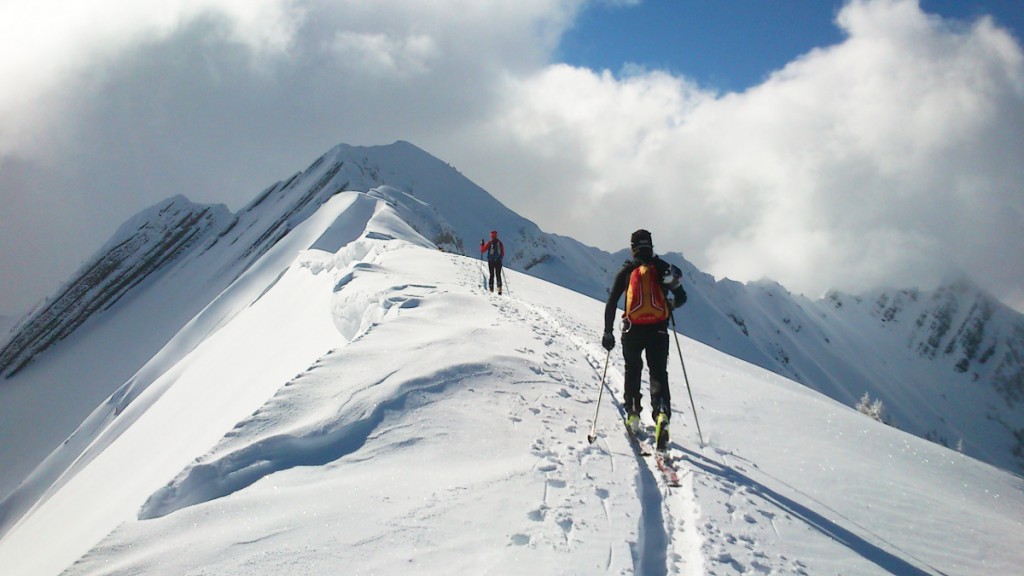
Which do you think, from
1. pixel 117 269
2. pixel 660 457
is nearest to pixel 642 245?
pixel 660 457

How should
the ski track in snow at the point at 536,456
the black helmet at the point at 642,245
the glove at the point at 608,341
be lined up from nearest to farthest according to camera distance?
the ski track in snow at the point at 536,456
the black helmet at the point at 642,245
the glove at the point at 608,341

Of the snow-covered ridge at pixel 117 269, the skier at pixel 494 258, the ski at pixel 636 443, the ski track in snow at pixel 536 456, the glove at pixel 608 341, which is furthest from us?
the snow-covered ridge at pixel 117 269

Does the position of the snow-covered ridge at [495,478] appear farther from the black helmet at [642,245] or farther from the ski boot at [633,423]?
the black helmet at [642,245]

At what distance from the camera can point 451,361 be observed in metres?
7.48

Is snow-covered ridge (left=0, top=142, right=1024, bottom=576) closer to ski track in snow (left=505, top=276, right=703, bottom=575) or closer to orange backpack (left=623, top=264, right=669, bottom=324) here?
ski track in snow (left=505, top=276, right=703, bottom=575)

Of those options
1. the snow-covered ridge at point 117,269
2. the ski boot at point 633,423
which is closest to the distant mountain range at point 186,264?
the snow-covered ridge at point 117,269

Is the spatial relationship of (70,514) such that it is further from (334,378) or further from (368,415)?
(368,415)

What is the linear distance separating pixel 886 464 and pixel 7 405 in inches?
3707

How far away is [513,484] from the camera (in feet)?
16.2

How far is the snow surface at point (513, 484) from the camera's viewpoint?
13.5ft

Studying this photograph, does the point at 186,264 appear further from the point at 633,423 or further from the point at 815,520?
the point at 815,520

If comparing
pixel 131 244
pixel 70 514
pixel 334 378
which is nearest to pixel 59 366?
pixel 131 244

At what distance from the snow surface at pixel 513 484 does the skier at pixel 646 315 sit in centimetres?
60

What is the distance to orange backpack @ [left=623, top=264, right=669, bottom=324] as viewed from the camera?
6.58 m
